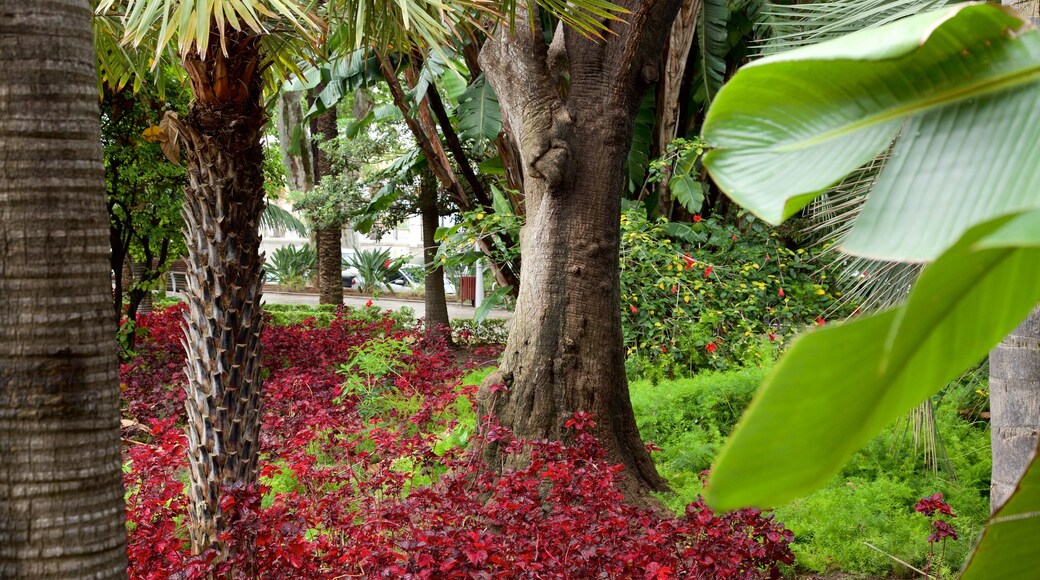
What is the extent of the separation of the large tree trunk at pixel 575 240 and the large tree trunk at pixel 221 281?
1.55m

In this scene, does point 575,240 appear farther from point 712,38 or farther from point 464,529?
point 712,38

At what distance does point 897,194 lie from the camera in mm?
640

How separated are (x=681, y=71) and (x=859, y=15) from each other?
517 cm

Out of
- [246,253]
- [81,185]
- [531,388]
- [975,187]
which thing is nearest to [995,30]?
[975,187]

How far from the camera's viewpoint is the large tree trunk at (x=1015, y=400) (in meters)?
2.48

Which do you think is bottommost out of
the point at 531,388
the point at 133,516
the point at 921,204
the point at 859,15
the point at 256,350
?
the point at 133,516

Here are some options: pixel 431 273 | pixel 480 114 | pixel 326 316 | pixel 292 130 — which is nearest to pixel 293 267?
pixel 292 130

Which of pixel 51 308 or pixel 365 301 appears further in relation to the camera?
pixel 365 301

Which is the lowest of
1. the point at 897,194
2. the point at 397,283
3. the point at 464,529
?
the point at 464,529

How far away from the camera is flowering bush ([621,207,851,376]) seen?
860 cm

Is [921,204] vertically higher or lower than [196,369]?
higher

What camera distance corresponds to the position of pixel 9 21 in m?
1.59

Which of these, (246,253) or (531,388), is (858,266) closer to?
(531,388)

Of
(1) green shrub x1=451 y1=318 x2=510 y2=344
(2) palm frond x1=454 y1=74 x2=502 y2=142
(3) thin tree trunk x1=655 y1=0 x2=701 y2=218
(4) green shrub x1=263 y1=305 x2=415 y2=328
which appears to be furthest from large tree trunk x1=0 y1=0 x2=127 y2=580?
(1) green shrub x1=451 y1=318 x2=510 y2=344
